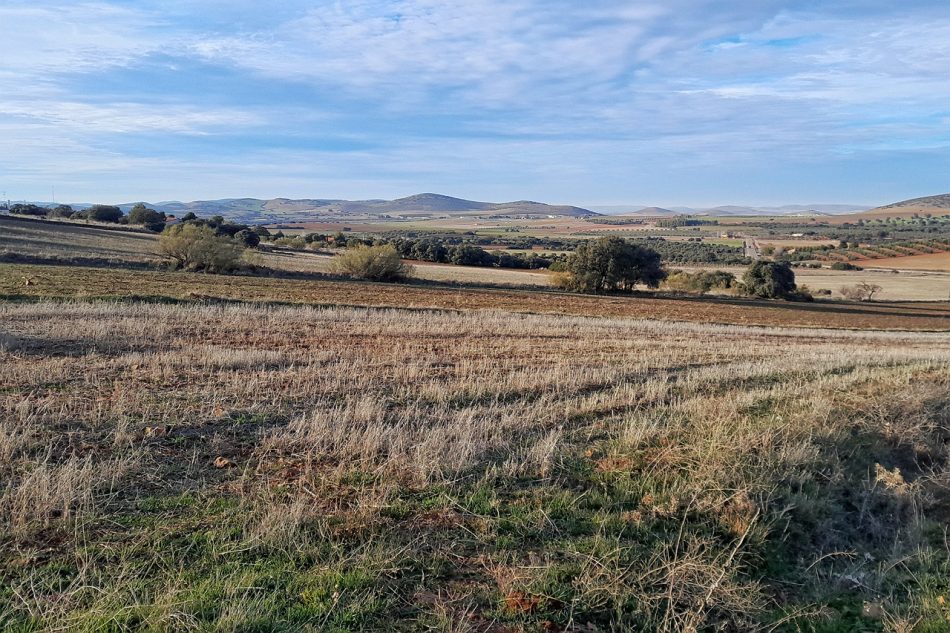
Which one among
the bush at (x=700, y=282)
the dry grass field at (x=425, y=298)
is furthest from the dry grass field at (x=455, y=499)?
the bush at (x=700, y=282)

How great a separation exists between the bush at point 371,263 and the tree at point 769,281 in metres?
34.6

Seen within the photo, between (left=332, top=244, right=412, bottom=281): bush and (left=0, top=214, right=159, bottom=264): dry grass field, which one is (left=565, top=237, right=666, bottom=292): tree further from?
(left=0, top=214, right=159, bottom=264): dry grass field

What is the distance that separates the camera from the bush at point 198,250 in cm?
4453

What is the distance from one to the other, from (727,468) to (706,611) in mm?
2522

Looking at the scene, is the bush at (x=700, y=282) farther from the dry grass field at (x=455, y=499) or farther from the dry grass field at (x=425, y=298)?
the dry grass field at (x=455, y=499)

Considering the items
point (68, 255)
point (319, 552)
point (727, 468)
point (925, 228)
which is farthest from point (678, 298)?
point (925, 228)

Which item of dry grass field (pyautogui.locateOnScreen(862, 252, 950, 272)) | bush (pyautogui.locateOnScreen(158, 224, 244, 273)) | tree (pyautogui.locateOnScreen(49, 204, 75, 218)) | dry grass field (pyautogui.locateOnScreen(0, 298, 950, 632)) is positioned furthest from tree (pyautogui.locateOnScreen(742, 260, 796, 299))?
tree (pyautogui.locateOnScreen(49, 204, 75, 218))

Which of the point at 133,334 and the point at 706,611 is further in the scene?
the point at 133,334

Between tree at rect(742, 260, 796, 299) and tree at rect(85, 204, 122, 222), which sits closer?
tree at rect(742, 260, 796, 299)

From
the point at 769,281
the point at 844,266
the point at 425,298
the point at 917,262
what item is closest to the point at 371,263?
the point at 425,298

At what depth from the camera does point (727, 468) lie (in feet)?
23.8

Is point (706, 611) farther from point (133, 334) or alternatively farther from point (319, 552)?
point (133, 334)

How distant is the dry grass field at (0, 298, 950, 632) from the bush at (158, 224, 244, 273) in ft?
110

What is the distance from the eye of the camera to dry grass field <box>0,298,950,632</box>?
4617mm
